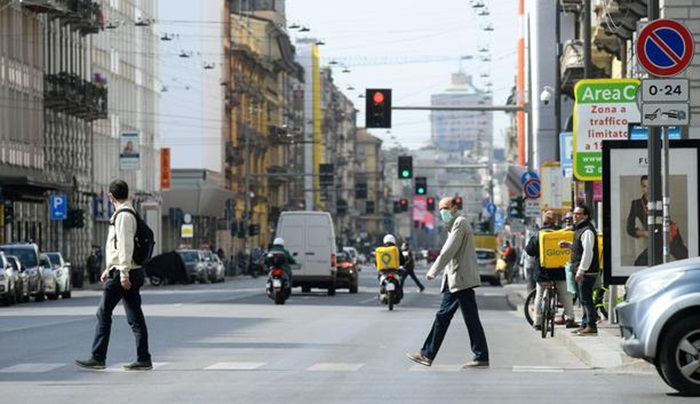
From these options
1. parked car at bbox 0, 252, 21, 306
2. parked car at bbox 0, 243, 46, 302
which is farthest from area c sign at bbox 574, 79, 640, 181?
parked car at bbox 0, 243, 46, 302

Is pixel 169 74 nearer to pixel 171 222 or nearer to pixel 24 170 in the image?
pixel 171 222

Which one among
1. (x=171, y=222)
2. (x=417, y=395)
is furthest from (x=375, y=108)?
(x=171, y=222)

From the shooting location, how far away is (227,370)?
20.9 metres

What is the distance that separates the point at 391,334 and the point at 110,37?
241 feet

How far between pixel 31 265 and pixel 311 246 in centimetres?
781

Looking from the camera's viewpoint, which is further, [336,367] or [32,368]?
[336,367]

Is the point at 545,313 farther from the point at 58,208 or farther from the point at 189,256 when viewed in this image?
the point at 189,256

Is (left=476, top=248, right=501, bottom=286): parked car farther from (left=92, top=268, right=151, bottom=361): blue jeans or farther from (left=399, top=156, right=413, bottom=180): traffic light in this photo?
(left=92, top=268, right=151, bottom=361): blue jeans

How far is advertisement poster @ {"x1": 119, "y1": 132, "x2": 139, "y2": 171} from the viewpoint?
3531 inches

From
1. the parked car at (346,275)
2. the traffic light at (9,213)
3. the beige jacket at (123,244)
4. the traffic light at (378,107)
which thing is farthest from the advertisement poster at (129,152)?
the beige jacket at (123,244)

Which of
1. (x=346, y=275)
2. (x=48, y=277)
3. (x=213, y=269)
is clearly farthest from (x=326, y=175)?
(x=48, y=277)

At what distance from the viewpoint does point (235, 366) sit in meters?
21.6

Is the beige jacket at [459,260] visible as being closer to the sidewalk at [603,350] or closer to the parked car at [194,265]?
the sidewalk at [603,350]

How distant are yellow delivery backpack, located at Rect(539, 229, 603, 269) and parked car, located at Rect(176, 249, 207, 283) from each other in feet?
189
